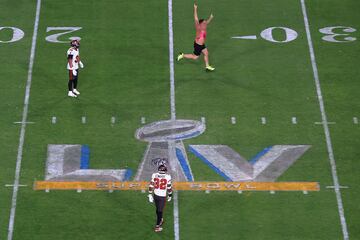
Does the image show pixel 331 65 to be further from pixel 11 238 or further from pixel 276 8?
pixel 11 238

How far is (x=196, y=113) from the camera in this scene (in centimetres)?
4116

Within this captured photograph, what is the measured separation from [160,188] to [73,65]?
23.8 ft

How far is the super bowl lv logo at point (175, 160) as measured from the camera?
38.4 meters

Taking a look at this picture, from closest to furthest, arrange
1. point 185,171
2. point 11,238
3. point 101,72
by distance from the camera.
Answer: point 11,238 < point 185,171 < point 101,72

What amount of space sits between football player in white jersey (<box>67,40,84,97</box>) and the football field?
33 cm

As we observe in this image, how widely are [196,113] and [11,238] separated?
7978 millimetres

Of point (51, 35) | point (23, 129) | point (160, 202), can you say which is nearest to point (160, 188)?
point (160, 202)

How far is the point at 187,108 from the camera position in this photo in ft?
136

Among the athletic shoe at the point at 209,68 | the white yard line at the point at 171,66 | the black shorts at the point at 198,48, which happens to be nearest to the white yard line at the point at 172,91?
the white yard line at the point at 171,66

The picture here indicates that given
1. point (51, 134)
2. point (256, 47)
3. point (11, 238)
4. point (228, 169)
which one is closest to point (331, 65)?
point (256, 47)

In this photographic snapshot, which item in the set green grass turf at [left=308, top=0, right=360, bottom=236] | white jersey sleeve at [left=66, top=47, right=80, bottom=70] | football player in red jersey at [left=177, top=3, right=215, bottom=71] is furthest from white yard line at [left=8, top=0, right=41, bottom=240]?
green grass turf at [left=308, top=0, right=360, bottom=236]

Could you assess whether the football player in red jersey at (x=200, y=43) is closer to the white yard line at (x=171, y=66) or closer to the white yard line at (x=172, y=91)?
the white yard line at (x=171, y=66)

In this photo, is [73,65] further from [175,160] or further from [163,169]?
[163,169]

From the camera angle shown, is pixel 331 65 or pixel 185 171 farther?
pixel 331 65
